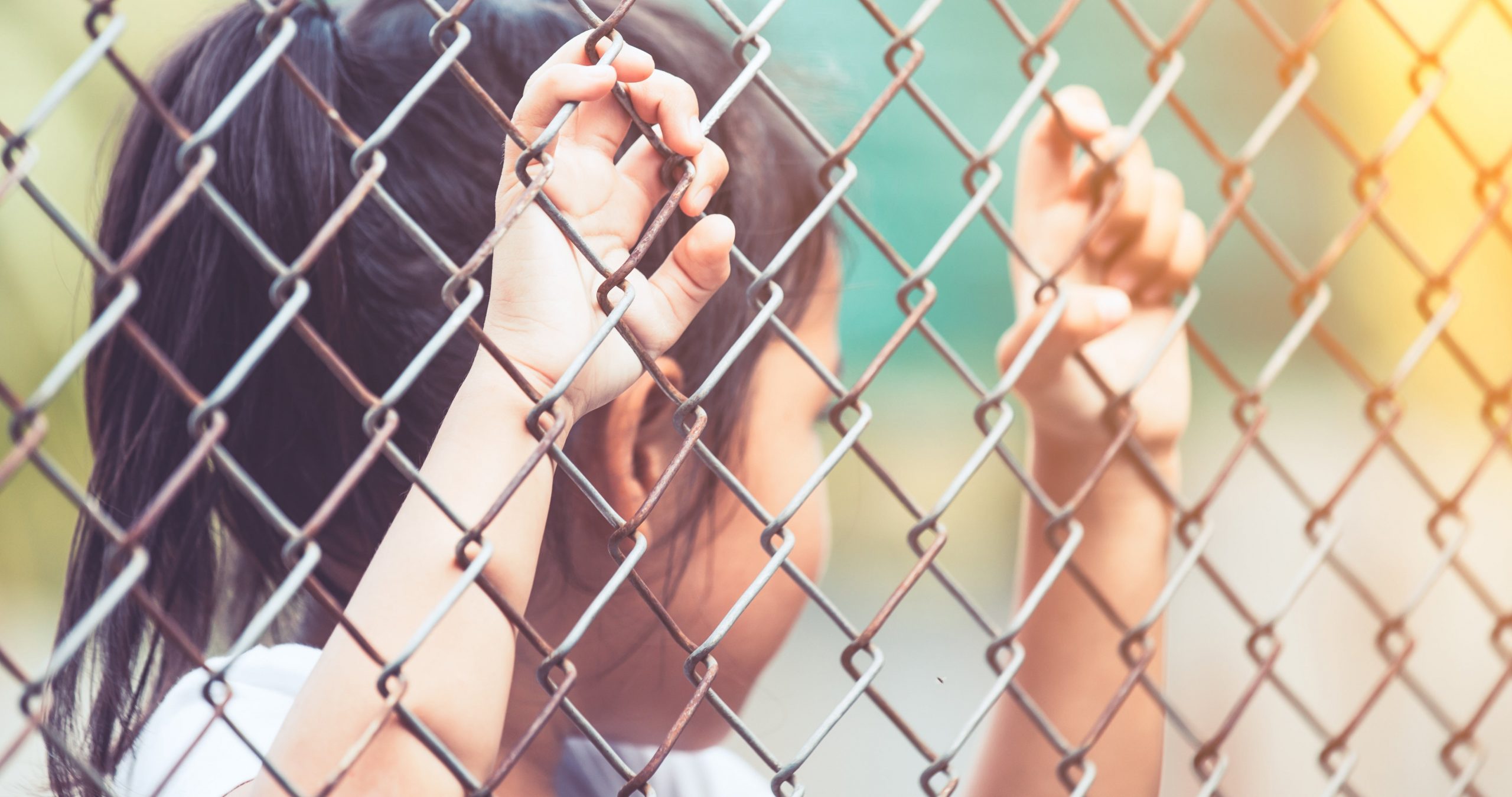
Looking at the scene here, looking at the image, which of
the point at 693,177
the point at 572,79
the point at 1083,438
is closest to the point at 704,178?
the point at 693,177

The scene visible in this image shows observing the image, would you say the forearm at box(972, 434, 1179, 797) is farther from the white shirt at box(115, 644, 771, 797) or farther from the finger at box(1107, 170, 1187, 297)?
the white shirt at box(115, 644, 771, 797)

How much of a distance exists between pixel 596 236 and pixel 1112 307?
0.55 m

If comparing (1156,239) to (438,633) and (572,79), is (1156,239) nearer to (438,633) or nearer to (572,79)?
(572,79)

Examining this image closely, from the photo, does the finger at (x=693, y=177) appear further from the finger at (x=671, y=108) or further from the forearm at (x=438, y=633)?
the forearm at (x=438, y=633)

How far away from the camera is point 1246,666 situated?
17.8 feet

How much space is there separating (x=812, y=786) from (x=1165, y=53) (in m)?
5.53

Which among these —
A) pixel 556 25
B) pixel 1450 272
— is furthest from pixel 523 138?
pixel 1450 272

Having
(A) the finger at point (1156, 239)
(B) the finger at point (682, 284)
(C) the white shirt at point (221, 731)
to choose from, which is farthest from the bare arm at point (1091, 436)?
(C) the white shirt at point (221, 731)

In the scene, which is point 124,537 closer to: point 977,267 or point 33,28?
point 33,28

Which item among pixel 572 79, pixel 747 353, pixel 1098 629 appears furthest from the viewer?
pixel 1098 629

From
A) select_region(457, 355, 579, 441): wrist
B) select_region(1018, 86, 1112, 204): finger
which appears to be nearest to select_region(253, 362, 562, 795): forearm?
select_region(457, 355, 579, 441): wrist

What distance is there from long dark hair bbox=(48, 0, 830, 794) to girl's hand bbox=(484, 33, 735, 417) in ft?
1.04

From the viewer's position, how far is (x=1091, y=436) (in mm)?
1327

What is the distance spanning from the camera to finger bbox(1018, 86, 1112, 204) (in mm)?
1070
